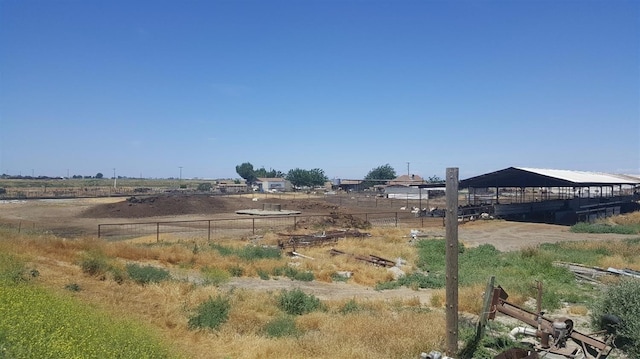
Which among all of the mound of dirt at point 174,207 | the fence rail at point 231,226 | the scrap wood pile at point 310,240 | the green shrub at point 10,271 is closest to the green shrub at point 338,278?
the scrap wood pile at point 310,240

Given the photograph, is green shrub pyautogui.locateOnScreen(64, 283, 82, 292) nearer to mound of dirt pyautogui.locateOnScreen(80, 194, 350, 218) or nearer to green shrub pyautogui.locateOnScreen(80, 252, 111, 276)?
green shrub pyautogui.locateOnScreen(80, 252, 111, 276)

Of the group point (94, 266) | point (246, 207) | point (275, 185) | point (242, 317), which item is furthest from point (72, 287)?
point (275, 185)

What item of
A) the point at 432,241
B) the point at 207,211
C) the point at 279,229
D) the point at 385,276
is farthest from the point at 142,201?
the point at 385,276

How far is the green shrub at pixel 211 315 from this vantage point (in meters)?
9.73

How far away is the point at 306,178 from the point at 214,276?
13498 centimetres

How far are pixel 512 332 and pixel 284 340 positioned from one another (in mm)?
5101

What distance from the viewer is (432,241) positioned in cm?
3048

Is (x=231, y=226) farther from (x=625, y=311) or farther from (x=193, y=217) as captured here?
(x=625, y=311)

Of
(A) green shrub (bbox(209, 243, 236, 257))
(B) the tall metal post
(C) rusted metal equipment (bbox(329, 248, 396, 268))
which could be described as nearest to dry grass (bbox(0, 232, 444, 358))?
(B) the tall metal post

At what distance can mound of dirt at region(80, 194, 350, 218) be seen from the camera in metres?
57.0

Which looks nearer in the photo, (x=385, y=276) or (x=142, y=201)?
(x=385, y=276)

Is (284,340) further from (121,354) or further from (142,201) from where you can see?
→ (142,201)

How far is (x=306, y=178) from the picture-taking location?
500 ft

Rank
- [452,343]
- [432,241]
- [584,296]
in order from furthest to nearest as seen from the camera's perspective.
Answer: [432,241]
[584,296]
[452,343]
